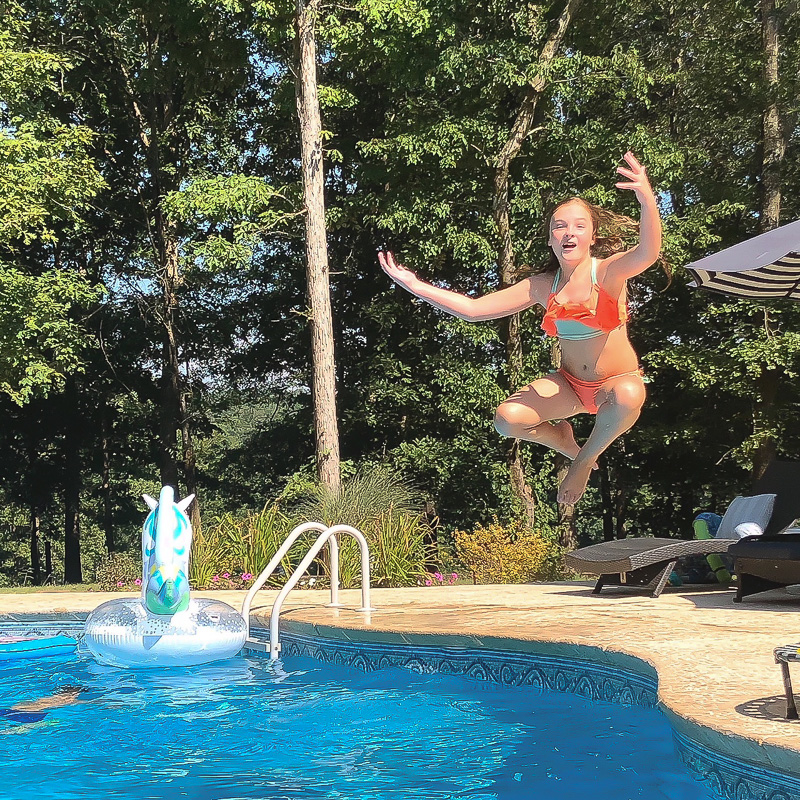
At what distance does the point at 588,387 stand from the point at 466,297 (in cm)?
73

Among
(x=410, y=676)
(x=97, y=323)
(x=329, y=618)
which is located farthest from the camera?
(x=97, y=323)

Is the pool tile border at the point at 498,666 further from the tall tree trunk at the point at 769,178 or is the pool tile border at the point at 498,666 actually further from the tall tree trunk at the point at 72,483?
the tall tree trunk at the point at 72,483

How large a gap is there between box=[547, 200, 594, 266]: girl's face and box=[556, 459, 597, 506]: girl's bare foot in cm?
96

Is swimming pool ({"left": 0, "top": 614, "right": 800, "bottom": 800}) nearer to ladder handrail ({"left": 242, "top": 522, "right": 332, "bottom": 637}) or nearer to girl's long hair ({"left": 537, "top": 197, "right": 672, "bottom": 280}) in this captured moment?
ladder handrail ({"left": 242, "top": 522, "right": 332, "bottom": 637})

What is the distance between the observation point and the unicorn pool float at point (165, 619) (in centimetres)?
665

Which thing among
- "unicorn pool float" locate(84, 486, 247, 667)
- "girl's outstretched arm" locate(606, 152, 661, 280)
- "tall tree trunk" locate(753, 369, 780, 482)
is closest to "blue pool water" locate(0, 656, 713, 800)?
"unicorn pool float" locate(84, 486, 247, 667)

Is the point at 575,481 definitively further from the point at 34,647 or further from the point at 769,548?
the point at 34,647

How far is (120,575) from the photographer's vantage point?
13.2 meters

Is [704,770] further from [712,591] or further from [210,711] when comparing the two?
[712,591]

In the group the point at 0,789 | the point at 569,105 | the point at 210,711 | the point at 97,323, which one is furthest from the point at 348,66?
the point at 0,789

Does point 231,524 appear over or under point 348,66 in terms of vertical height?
under

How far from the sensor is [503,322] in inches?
709

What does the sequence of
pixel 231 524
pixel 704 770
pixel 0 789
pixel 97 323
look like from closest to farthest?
pixel 704 770
pixel 0 789
pixel 231 524
pixel 97 323

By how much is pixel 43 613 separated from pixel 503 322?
10.7m
